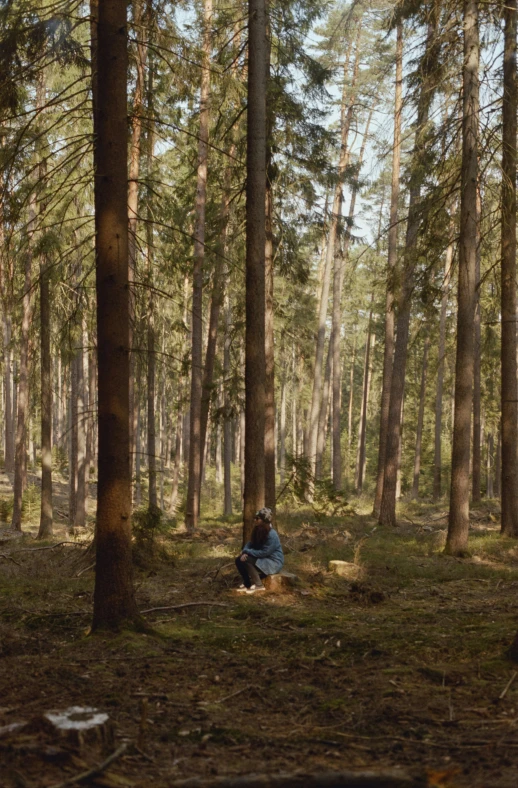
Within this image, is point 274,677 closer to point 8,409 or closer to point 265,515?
point 265,515

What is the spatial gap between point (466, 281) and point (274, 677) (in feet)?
32.2

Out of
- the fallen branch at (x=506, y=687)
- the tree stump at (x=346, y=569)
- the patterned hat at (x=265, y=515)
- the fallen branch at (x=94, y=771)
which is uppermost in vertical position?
the patterned hat at (x=265, y=515)

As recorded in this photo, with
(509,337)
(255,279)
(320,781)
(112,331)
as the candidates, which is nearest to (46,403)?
(255,279)

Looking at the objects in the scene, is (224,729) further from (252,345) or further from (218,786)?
(252,345)

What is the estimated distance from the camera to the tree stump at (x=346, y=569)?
12.3 metres

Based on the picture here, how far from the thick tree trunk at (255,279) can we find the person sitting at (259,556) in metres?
0.91

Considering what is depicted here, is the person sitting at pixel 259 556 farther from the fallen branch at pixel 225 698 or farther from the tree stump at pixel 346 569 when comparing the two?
the fallen branch at pixel 225 698

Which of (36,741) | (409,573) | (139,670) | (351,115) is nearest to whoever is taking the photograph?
(36,741)

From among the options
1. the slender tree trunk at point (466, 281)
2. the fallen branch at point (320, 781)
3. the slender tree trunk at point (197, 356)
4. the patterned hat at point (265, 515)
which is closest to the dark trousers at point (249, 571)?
the patterned hat at point (265, 515)

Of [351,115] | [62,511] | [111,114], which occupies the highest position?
[351,115]

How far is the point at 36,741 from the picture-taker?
446cm

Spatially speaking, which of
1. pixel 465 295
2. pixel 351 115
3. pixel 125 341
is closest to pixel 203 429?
pixel 465 295

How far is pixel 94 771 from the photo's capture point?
414cm

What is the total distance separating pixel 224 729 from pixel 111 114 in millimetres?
6133
